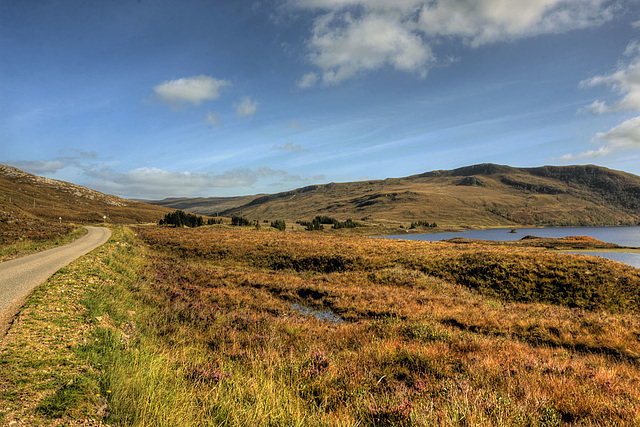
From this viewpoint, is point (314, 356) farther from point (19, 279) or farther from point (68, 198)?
point (68, 198)

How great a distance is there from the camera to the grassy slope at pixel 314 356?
414cm

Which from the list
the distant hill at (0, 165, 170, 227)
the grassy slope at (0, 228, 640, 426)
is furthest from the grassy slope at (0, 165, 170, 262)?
the grassy slope at (0, 228, 640, 426)

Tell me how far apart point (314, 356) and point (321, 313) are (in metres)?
6.31

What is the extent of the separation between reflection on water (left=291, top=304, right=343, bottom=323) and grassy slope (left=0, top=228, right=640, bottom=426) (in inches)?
13.5

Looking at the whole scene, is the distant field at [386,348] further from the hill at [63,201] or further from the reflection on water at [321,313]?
the hill at [63,201]

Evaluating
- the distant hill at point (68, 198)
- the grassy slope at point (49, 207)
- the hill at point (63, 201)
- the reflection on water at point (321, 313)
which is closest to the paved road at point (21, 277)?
the grassy slope at point (49, 207)

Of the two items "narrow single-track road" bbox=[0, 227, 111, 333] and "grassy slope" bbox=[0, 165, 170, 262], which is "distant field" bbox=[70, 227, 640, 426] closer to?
"narrow single-track road" bbox=[0, 227, 111, 333]

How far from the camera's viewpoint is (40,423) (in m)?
3.08

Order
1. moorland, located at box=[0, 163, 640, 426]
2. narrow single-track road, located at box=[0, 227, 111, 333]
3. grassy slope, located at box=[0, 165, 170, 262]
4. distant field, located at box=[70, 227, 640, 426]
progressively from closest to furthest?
1. moorland, located at box=[0, 163, 640, 426]
2. distant field, located at box=[70, 227, 640, 426]
3. narrow single-track road, located at box=[0, 227, 111, 333]
4. grassy slope, located at box=[0, 165, 170, 262]

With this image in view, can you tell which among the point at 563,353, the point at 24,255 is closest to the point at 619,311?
the point at 563,353

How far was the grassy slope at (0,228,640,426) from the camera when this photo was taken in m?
4.14

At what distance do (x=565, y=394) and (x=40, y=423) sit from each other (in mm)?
8078

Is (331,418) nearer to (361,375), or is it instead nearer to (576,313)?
(361,375)

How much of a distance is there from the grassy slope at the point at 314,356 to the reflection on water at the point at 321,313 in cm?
34
